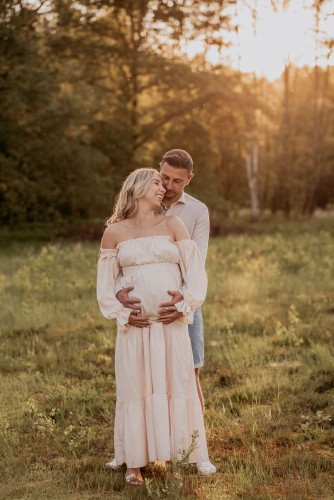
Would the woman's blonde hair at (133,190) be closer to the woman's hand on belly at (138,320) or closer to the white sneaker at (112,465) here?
the woman's hand on belly at (138,320)

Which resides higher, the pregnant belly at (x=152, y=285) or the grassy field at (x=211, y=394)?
the pregnant belly at (x=152, y=285)

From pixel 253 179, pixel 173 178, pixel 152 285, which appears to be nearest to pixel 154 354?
pixel 152 285

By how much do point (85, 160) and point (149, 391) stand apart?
25343mm

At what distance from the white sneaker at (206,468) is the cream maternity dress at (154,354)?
160mm

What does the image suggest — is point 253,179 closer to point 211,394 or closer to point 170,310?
point 211,394

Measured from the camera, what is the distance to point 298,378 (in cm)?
776

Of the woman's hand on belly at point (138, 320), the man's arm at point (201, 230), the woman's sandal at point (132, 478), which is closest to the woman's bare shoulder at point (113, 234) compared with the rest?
the woman's hand on belly at point (138, 320)

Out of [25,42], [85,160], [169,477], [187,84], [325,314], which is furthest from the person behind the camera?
[187,84]

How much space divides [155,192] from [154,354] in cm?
109

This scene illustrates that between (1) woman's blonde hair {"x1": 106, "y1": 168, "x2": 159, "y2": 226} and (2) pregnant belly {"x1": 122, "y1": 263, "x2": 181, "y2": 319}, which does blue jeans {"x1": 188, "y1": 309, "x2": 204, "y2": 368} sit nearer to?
(2) pregnant belly {"x1": 122, "y1": 263, "x2": 181, "y2": 319}

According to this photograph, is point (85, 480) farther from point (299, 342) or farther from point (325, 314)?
point (325, 314)

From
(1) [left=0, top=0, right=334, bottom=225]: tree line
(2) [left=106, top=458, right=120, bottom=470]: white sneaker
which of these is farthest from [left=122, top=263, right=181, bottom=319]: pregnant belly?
(1) [left=0, top=0, right=334, bottom=225]: tree line

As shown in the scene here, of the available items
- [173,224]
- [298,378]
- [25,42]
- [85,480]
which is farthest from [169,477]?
[25,42]

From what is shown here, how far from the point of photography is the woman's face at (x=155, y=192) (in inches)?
193
